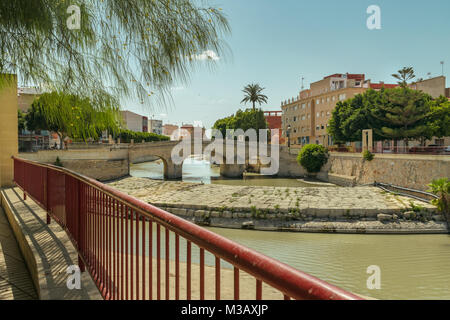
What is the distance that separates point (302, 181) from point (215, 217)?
19.7 metres

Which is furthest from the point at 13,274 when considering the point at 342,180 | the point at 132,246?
the point at 342,180

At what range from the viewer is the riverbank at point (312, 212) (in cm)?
1545

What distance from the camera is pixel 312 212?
16.2 metres

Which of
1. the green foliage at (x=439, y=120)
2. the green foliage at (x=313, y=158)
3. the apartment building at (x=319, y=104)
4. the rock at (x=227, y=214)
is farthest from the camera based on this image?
the apartment building at (x=319, y=104)

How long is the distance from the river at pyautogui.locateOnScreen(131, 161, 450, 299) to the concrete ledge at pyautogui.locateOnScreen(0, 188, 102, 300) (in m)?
5.13

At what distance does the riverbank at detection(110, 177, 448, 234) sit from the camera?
1545 centimetres

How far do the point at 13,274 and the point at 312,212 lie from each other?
46.8 ft

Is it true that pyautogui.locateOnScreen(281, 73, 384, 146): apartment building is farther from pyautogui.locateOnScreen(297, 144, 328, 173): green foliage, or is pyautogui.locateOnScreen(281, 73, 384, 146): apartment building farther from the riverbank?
the riverbank

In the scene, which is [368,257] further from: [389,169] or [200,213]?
[389,169]

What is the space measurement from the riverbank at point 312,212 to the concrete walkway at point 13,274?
11884 mm

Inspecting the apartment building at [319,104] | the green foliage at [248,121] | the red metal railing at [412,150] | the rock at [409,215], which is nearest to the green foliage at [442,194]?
the rock at [409,215]

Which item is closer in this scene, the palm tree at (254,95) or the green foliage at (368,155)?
the green foliage at (368,155)

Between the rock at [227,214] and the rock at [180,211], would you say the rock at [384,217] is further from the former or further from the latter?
the rock at [180,211]
